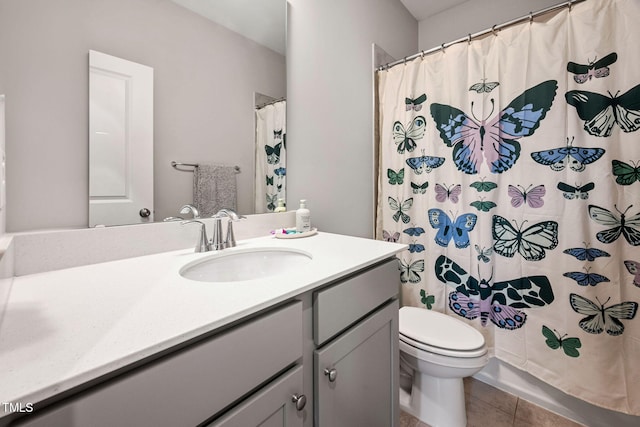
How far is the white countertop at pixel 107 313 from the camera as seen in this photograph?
Answer: 1.24 feet

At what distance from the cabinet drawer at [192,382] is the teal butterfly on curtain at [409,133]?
1331 mm

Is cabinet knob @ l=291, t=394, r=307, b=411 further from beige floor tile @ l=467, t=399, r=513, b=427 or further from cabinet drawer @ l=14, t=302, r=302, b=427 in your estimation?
beige floor tile @ l=467, t=399, r=513, b=427

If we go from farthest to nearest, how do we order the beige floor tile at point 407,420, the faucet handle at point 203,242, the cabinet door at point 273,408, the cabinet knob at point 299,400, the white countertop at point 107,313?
1. the beige floor tile at point 407,420
2. the faucet handle at point 203,242
3. the cabinet knob at point 299,400
4. the cabinet door at point 273,408
5. the white countertop at point 107,313

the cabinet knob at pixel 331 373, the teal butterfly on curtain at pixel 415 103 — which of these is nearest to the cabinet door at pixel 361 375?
the cabinet knob at pixel 331 373

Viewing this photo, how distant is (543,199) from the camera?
1.29 m

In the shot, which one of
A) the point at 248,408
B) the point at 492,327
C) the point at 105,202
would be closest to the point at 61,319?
the point at 248,408

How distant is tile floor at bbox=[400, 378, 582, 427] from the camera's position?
1322 millimetres

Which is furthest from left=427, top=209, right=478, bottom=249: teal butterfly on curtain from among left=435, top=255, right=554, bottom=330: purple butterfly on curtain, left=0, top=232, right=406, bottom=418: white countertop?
left=0, top=232, right=406, bottom=418: white countertop

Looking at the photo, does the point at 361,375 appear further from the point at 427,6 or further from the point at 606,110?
the point at 427,6

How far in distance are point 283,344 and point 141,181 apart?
0.76 meters

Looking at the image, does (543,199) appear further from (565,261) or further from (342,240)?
(342,240)

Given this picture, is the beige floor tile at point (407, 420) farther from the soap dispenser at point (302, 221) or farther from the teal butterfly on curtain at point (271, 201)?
the teal butterfly on curtain at point (271, 201)

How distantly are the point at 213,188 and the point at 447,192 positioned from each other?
4.08 ft

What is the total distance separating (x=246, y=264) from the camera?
107 cm
